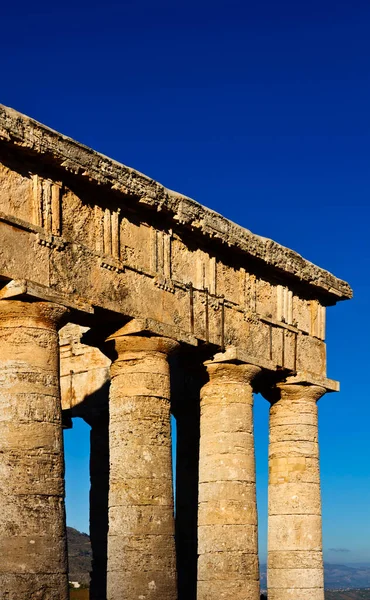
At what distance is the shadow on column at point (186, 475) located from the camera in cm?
2950

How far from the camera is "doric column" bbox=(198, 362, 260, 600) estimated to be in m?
25.0

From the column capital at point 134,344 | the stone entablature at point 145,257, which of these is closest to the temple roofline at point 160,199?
the stone entablature at point 145,257

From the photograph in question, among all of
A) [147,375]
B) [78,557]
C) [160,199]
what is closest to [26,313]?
[147,375]

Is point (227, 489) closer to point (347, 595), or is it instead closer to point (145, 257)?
point (145, 257)

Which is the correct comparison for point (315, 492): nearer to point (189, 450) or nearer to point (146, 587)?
point (189, 450)

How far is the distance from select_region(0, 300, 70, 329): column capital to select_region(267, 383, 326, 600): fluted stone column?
889 centimetres

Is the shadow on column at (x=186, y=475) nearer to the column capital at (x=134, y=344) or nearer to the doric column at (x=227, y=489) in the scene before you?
the doric column at (x=227, y=489)

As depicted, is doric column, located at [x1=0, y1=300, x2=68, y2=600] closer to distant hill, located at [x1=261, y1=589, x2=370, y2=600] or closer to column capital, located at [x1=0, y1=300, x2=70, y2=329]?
column capital, located at [x1=0, y1=300, x2=70, y2=329]

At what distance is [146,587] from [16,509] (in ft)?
12.1

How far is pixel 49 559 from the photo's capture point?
781 inches

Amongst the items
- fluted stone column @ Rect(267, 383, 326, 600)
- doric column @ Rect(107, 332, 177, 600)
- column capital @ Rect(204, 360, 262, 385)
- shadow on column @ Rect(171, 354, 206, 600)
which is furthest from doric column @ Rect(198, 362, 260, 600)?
shadow on column @ Rect(171, 354, 206, 600)

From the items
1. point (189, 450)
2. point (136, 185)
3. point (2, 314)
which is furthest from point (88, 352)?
point (2, 314)

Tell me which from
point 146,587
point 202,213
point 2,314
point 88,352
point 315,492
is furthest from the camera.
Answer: point 88,352

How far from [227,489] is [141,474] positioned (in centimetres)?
319
